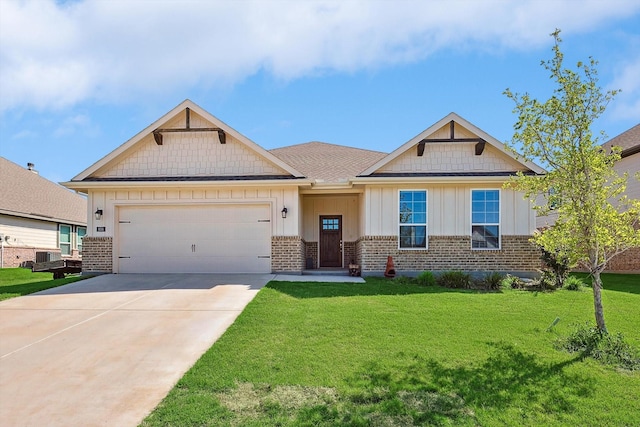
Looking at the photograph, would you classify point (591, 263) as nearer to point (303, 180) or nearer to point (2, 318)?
point (303, 180)

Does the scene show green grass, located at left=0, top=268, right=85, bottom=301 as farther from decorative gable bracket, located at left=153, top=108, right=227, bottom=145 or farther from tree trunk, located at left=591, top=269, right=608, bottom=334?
tree trunk, located at left=591, top=269, right=608, bottom=334

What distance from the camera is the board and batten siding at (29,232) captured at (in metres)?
19.7

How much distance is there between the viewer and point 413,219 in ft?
44.1

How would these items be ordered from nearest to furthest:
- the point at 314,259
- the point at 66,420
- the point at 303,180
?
the point at 66,420, the point at 303,180, the point at 314,259

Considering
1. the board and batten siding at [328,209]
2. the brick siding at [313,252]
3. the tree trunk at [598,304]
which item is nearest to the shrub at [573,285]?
the tree trunk at [598,304]

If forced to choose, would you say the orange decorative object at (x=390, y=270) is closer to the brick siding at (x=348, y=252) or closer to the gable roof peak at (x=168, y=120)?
the brick siding at (x=348, y=252)

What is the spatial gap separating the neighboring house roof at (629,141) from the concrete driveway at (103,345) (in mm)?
16440

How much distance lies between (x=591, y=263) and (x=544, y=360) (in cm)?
189

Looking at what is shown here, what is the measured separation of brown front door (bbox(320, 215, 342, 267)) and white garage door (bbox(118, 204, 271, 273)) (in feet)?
11.0

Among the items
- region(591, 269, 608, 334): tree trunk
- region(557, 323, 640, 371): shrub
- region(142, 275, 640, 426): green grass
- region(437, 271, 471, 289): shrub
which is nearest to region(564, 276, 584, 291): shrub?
region(437, 271, 471, 289): shrub

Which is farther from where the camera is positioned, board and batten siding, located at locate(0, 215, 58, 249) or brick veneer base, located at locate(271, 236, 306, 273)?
board and batten siding, located at locate(0, 215, 58, 249)

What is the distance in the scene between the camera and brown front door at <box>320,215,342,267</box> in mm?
16469

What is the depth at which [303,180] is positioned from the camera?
13336mm

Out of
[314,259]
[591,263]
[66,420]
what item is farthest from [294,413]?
[314,259]
